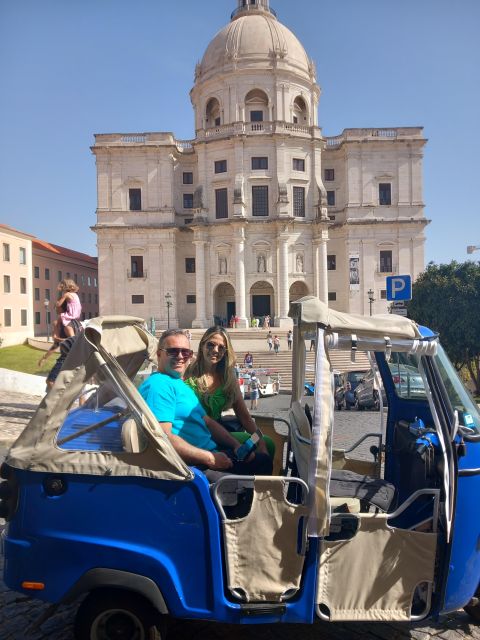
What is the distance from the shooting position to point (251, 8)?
50500 mm

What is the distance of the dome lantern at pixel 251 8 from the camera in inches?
1972

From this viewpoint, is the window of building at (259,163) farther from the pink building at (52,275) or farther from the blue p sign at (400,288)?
the blue p sign at (400,288)

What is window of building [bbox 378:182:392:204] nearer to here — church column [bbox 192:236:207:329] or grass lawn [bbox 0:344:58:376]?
church column [bbox 192:236:207:329]

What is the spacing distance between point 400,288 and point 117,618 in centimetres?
875

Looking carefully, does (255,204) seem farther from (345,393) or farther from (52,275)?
(345,393)

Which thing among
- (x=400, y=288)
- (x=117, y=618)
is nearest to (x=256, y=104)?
(x=400, y=288)

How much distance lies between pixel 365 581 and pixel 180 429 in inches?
62.9

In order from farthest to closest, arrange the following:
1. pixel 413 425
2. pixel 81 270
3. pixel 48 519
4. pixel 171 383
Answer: pixel 81 270, pixel 413 425, pixel 171 383, pixel 48 519

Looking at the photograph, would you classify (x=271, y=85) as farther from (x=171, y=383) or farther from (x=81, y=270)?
(x=171, y=383)

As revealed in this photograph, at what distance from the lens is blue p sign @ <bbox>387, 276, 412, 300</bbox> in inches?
384

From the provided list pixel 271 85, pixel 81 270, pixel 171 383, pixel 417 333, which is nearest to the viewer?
pixel 417 333

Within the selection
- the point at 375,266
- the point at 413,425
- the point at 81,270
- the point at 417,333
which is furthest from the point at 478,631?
the point at 81,270

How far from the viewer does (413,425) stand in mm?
3623

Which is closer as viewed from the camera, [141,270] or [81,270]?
[141,270]
